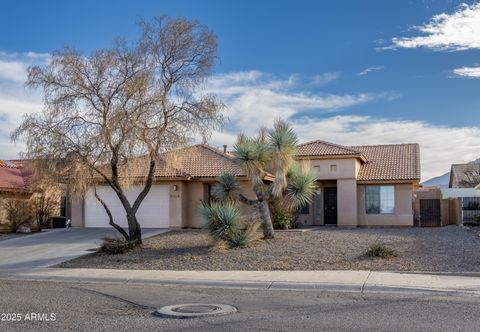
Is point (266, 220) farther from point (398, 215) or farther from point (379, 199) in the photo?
point (379, 199)

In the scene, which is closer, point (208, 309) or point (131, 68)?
point (208, 309)

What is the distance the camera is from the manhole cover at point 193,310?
9664mm

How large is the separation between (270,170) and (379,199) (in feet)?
39.1

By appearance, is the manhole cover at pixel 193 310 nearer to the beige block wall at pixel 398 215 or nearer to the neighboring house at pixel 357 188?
the neighboring house at pixel 357 188

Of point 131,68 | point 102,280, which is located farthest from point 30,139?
point 102,280

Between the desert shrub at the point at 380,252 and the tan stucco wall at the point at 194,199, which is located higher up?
the tan stucco wall at the point at 194,199

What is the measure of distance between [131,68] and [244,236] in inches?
270

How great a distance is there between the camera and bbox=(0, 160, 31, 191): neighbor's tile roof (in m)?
29.8

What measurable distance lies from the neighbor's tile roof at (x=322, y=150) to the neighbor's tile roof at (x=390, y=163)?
1.69 meters

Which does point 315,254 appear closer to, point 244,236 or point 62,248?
point 244,236

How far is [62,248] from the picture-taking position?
22.0 meters

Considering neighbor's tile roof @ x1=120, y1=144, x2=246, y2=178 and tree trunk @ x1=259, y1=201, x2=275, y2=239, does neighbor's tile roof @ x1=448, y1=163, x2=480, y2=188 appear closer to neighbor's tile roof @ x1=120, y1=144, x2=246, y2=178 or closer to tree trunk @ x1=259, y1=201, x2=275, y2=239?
neighbor's tile roof @ x1=120, y1=144, x2=246, y2=178

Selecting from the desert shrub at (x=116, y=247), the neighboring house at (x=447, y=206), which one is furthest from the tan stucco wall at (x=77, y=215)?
the neighboring house at (x=447, y=206)

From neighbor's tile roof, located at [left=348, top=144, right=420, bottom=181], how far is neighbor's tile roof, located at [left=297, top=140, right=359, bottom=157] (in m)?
1.69
